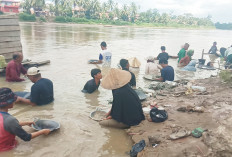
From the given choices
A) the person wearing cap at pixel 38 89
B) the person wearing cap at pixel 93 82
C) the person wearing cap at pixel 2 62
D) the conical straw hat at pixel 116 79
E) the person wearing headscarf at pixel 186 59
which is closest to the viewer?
the conical straw hat at pixel 116 79

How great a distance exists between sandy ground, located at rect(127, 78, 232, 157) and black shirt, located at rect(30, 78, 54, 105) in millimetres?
2483

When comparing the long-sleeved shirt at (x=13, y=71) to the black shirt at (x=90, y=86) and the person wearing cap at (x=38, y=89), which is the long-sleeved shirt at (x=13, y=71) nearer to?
the person wearing cap at (x=38, y=89)

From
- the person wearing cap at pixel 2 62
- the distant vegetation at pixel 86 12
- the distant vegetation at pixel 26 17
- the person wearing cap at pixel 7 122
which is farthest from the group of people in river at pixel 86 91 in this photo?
the distant vegetation at pixel 86 12

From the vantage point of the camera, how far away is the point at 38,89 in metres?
5.54

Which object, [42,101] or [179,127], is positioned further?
[42,101]

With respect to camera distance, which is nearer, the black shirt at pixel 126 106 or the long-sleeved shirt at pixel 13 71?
the black shirt at pixel 126 106

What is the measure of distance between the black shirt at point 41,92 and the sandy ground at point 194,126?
248 cm

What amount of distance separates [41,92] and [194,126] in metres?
3.86

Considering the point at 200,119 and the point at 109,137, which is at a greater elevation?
the point at 200,119

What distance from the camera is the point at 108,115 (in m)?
5.18

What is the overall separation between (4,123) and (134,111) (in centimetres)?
258

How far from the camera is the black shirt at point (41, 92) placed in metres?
5.50

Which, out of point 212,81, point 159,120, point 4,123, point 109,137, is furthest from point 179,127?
point 212,81

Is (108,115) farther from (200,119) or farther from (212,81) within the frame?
(212,81)
